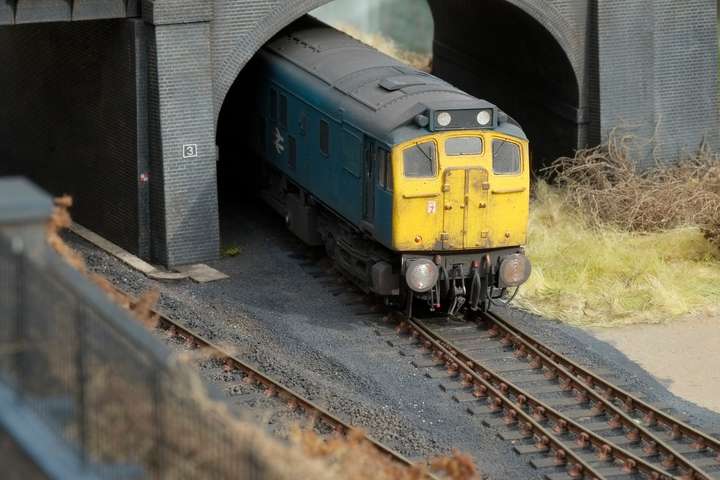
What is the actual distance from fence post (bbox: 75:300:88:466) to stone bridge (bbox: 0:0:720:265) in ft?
37.4

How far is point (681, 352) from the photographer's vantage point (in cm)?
1809

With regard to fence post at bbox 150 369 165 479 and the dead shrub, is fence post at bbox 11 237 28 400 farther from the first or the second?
the dead shrub

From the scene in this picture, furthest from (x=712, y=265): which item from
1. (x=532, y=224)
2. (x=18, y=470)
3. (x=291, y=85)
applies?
(x=18, y=470)

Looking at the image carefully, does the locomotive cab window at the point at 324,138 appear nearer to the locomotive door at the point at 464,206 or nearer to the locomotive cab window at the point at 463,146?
the locomotive cab window at the point at 463,146

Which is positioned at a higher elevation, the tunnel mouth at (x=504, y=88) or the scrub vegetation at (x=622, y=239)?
the tunnel mouth at (x=504, y=88)

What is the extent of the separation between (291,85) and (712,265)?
290 inches

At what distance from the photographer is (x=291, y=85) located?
2133 cm

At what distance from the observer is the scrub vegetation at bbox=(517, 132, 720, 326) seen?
19641mm

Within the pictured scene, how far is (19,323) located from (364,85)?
11.1m

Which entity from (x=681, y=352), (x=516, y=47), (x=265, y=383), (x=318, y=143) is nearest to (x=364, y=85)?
(x=318, y=143)

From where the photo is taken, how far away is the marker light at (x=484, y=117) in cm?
1789

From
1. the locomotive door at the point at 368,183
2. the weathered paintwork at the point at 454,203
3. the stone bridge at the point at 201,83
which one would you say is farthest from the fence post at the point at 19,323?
the stone bridge at the point at 201,83

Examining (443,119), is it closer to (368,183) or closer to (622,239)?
(368,183)

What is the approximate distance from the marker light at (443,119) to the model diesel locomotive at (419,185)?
0.04 feet
